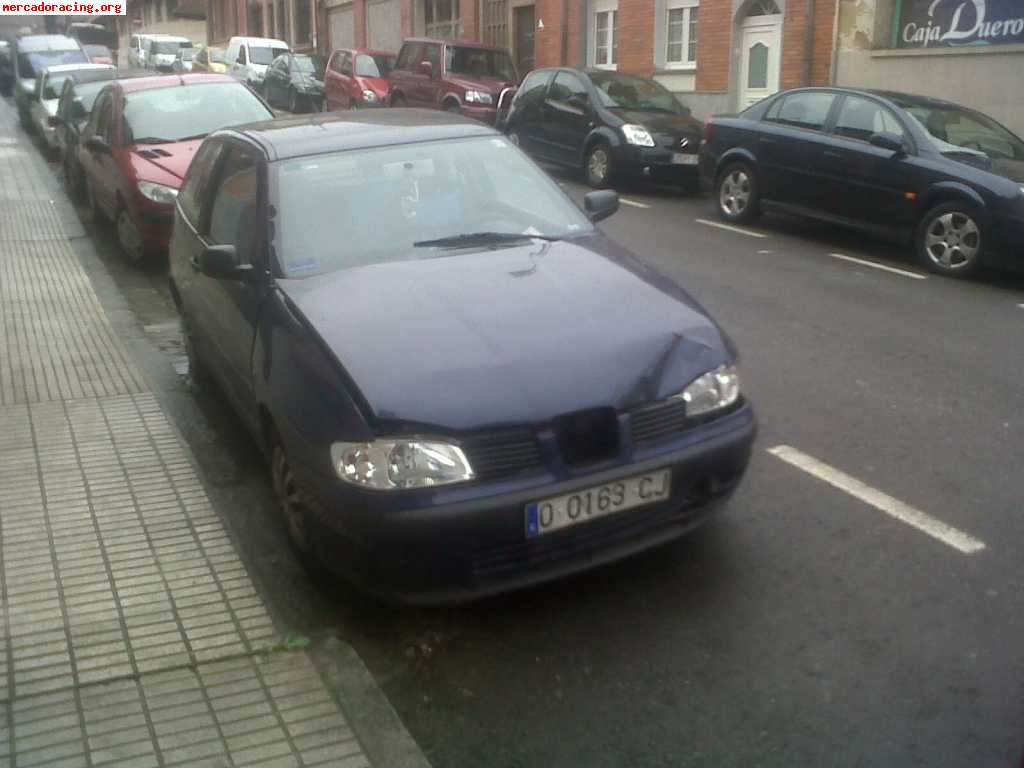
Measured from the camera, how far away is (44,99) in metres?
21.6

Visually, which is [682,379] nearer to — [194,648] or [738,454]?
[738,454]

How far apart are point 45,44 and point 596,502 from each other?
29561mm

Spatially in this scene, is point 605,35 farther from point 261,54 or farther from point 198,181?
point 198,181

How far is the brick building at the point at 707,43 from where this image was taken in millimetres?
18391

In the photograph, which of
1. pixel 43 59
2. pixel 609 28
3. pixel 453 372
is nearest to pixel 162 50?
pixel 43 59

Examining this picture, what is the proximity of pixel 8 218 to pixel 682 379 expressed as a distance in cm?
1207

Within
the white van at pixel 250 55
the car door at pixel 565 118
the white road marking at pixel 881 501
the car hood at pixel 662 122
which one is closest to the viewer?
the white road marking at pixel 881 501

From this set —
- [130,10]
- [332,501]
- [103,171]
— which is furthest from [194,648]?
[130,10]

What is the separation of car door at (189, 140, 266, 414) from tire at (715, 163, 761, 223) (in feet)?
26.2

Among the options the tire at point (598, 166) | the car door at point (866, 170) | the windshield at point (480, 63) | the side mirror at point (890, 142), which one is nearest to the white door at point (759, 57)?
the windshield at point (480, 63)

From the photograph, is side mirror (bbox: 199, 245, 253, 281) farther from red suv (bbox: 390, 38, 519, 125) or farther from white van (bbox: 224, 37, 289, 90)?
white van (bbox: 224, 37, 289, 90)

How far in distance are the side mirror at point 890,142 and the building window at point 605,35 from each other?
542 inches

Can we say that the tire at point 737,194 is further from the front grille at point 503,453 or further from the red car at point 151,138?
the front grille at point 503,453
